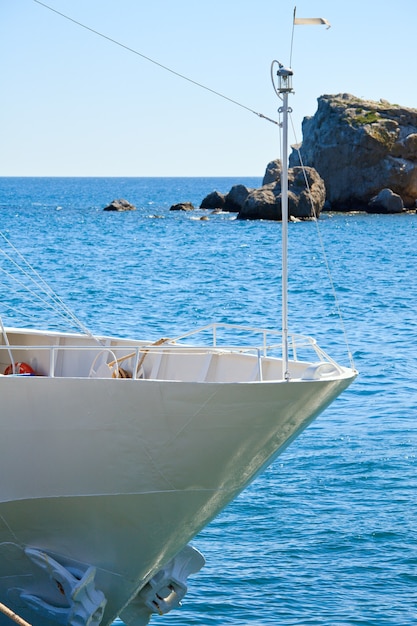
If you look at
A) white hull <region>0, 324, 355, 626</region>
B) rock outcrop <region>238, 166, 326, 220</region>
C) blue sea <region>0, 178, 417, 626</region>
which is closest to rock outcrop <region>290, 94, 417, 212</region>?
rock outcrop <region>238, 166, 326, 220</region>

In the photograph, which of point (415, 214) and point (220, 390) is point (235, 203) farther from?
point (220, 390)

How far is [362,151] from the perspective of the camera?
259ft

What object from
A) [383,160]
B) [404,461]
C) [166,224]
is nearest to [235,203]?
[166,224]

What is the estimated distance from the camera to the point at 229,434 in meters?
9.87

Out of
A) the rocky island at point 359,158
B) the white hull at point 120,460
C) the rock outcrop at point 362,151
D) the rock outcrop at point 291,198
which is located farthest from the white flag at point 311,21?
the rock outcrop at point 362,151

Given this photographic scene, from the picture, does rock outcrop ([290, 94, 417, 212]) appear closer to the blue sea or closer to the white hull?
the blue sea

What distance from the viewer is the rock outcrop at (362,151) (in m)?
78.7

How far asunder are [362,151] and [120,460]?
7139 cm

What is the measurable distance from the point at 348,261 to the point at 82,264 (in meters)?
14.4

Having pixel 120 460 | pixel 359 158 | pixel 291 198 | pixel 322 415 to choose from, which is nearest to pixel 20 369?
pixel 120 460

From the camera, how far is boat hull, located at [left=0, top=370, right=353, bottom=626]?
9680 millimetres

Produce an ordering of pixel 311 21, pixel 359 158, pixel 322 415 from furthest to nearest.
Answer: pixel 359 158
pixel 322 415
pixel 311 21

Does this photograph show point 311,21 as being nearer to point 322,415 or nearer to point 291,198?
point 322,415

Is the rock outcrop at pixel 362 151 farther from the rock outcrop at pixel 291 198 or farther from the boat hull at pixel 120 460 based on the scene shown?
the boat hull at pixel 120 460
